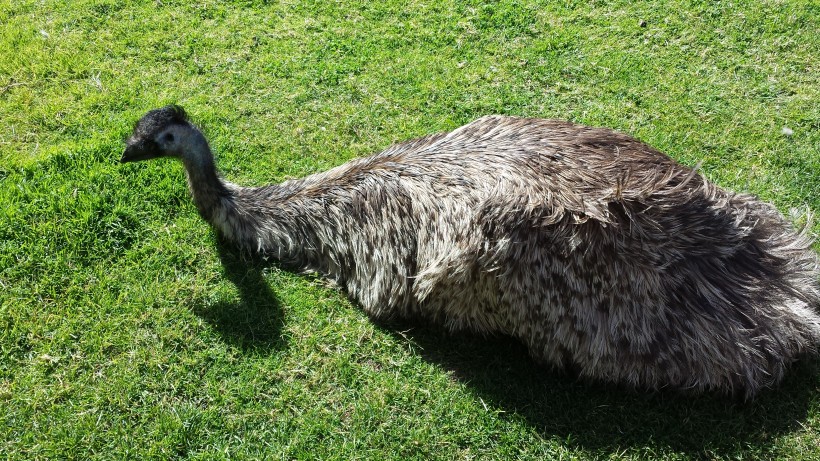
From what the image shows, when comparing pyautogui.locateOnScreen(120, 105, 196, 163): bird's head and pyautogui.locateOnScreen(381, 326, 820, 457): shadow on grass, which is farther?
pyautogui.locateOnScreen(120, 105, 196, 163): bird's head

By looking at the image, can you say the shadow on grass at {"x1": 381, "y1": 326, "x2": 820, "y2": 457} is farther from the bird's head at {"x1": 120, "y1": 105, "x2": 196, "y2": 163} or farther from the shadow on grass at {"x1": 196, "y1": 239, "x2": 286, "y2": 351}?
the bird's head at {"x1": 120, "y1": 105, "x2": 196, "y2": 163}

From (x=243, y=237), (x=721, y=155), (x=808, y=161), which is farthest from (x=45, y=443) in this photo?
(x=808, y=161)

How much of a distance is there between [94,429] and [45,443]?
0.27 metres

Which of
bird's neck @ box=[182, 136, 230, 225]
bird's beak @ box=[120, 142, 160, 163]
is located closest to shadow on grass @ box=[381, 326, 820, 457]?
bird's neck @ box=[182, 136, 230, 225]

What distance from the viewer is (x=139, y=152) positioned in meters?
5.08

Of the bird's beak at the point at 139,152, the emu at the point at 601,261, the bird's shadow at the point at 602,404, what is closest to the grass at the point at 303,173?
the bird's shadow at the point at 602,404

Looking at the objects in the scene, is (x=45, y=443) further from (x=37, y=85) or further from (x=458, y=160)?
(x=37, y=85)

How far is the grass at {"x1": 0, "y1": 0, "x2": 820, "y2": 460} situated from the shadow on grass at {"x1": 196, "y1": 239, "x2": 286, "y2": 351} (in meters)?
0.02

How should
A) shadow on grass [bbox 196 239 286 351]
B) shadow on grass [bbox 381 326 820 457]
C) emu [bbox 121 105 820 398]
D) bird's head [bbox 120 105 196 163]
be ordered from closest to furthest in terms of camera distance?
emu [bbox 121 105 820 398], shadow on grass [bbox 381 326 820 457], shadow on grass [bbox 196 239 286 351], bird's head [bbox 120 105 196 163]

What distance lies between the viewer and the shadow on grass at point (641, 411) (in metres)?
4.31

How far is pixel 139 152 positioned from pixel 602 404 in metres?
3.55

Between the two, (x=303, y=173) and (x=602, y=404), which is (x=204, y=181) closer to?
(x=303, y=173)

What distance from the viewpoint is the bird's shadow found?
4316 millimetres

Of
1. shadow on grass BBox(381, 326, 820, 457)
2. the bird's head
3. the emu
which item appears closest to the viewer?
the emu
